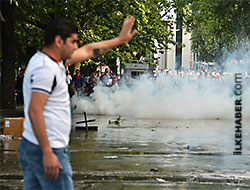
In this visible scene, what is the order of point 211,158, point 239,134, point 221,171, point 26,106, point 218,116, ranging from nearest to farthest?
point 26,106, point 221,171, point 211,158, point 239,134, point 218,116

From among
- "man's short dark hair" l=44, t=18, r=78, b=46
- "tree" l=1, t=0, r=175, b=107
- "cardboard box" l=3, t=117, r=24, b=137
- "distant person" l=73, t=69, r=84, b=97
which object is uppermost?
"tree" l=1, t=0, r=175, b=107

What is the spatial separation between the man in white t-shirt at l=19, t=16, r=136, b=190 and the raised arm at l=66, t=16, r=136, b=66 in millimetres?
537

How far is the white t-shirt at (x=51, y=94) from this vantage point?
364 cm

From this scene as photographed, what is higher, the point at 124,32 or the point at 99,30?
the point at 99,30

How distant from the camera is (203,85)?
24.0m

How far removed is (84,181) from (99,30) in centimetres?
1910

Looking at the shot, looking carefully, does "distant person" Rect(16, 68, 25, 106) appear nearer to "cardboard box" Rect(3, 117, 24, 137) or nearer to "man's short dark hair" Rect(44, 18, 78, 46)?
"cardboard box" Rect(3, 117, 24, 137)

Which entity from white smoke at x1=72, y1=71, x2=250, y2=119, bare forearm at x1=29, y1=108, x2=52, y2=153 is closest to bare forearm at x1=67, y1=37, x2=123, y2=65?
bare forearm at x1=29, y1=108, x2=52, y2=153

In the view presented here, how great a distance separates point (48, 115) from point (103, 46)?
999 millimetres

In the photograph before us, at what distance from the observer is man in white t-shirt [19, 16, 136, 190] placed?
362 cm

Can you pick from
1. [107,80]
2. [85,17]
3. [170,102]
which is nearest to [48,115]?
[170,102]

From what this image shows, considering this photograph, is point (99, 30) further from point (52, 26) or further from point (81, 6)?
point (52, 26)

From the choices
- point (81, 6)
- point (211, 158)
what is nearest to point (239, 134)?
point (211, 158)

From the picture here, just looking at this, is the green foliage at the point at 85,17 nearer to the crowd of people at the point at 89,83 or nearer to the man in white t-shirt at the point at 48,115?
the crowd of people at the point at 89,83
